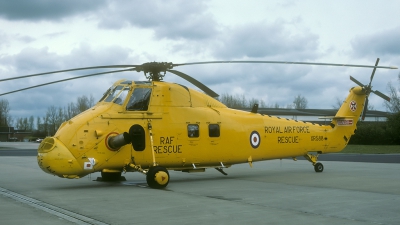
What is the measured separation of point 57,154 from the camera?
14.8m

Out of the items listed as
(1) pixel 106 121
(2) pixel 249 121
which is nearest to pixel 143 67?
(1) pixel 106 121

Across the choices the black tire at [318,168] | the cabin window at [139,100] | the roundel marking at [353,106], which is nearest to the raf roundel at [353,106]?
the roundel marking at [353,106]

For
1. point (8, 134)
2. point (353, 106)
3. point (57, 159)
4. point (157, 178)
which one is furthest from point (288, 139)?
point (8, 134)

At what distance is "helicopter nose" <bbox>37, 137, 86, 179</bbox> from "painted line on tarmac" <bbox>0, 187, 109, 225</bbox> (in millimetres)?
1265

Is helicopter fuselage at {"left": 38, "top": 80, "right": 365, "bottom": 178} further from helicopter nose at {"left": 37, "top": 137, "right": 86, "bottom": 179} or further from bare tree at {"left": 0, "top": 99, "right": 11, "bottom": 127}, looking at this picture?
bare tree at {"left": 0, "top": 99, "right": 11, "bottom": 127}

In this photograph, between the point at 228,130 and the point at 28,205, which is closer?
the point at 28,205

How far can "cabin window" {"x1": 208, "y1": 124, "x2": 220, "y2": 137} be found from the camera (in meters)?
18.0

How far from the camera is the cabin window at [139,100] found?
54.3 feet

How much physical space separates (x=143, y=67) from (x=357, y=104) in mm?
10849

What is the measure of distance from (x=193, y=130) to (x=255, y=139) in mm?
2974

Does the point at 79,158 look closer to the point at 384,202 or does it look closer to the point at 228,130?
the point at 228,130

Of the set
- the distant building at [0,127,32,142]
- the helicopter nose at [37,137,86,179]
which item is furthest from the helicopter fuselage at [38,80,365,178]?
the distant building at [0,127,32,142]

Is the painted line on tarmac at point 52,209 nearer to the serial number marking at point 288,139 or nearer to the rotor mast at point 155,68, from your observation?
the rotor mast at point 155,68

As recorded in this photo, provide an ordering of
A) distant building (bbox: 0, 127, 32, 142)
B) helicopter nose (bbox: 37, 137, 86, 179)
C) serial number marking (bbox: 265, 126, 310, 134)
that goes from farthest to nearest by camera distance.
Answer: distant building (bbox: 0, 127, 32, 142) → serial number marking (bbox: 265, 126, 310, 134) → helicopter nose (bbox: 37, 137, 86, 179)
